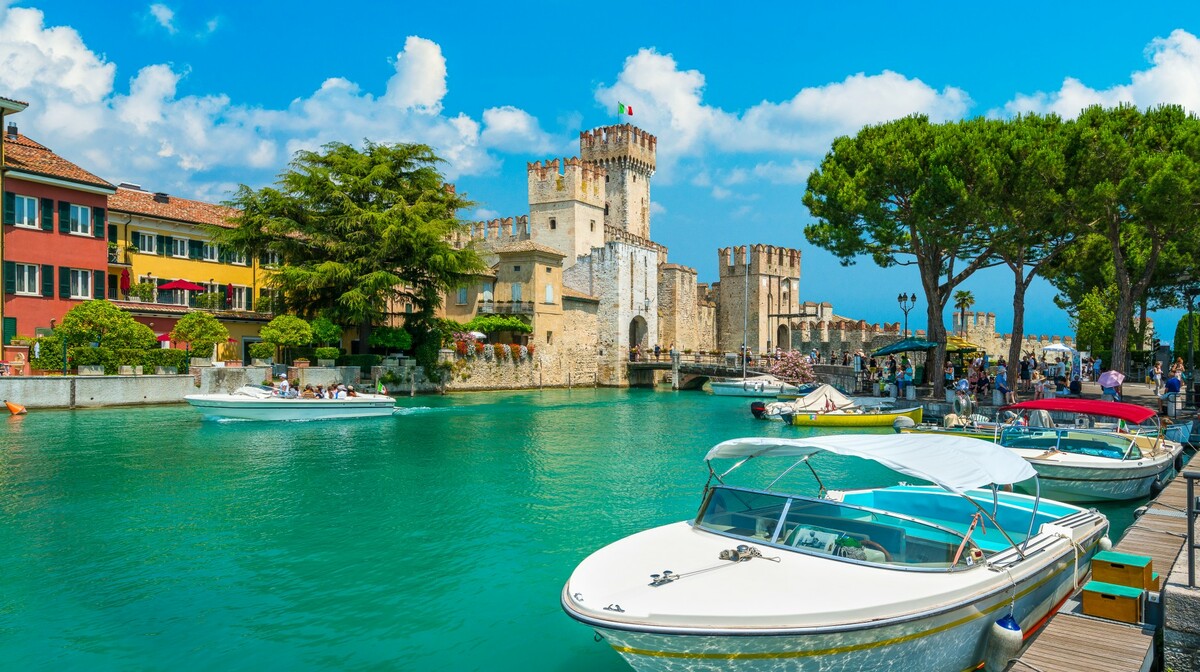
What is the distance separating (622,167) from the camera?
228ft

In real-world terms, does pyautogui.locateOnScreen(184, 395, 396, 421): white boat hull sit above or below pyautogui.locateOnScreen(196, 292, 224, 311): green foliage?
below

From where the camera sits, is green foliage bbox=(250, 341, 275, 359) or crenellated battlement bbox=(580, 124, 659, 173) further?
crenellated battlement bbox=(580, 124, 659, 173)

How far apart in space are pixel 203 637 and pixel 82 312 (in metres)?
27.3

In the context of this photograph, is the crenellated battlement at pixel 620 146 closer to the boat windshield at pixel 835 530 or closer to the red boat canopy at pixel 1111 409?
the red boat canopy at pixel 1111 409

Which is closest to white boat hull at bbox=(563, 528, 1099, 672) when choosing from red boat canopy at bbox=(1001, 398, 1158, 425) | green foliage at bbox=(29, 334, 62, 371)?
red boat canopy at bbox=(1001, 398, 1158, 425)

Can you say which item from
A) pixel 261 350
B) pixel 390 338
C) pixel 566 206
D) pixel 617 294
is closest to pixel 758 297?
pixel 617 294

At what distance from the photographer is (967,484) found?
767cm

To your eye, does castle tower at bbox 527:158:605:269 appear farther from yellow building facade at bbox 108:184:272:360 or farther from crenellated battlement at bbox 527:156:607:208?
yellow building facade at bbox 108:184:272:360

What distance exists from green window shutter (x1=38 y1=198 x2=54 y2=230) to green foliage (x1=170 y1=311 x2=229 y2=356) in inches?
259

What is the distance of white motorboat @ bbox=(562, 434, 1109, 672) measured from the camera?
20.3 feet

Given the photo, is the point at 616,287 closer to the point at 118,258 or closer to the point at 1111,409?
the point at 118,258

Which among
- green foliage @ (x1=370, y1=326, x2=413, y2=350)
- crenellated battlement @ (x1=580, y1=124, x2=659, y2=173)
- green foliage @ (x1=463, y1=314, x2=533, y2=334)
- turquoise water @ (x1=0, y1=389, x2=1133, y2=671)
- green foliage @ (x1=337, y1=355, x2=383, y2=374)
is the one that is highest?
crenellated battlement @ (x1=580, y1=124, x2=659, y2=173)

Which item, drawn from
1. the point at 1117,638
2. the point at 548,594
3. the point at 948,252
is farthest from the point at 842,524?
the point at 948,252

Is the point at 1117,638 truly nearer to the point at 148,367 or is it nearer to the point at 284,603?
the point at 284,603
